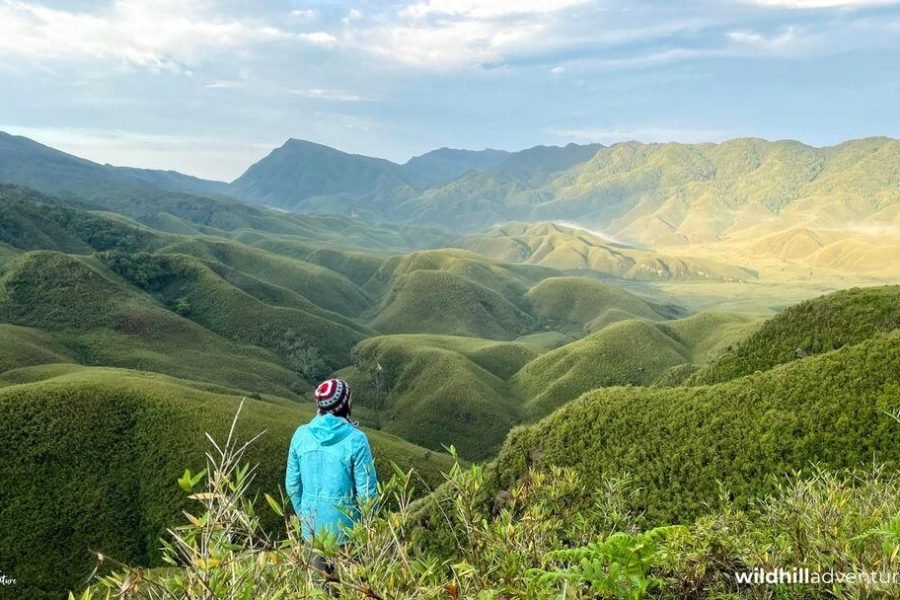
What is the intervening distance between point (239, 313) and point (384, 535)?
131 meters

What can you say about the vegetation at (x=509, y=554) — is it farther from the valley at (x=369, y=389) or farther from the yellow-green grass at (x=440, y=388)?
the yellow-green grass at (x=440, y=388)

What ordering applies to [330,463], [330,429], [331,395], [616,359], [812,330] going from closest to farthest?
[330,463]
[330,429]
[331,395]
[812,330]
[616,359]

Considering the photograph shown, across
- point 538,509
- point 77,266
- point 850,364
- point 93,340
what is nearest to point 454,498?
point 538,509

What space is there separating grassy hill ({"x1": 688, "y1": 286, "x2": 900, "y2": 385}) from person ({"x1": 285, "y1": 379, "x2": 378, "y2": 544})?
124 feet

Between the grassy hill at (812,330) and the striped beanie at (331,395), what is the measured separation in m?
37.7

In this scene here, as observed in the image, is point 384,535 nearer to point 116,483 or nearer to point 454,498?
point 454,498

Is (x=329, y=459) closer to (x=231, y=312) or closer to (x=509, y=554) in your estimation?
(x=509, y=554)

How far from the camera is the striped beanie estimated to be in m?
8.81

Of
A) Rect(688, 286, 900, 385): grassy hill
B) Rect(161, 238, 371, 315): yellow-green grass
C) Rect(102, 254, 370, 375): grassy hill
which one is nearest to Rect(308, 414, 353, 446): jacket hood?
Rect(688, 286, 900, 385): grassy hill

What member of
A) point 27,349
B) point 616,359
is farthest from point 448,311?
point 27,349

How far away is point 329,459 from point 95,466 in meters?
44.8

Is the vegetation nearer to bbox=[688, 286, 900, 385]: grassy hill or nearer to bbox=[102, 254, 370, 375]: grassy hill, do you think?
bbox=[688, 286, 900, 385]: grassy hill

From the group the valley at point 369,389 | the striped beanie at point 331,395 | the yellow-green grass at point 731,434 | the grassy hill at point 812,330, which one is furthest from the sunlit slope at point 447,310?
the striped beanie at point 331,395

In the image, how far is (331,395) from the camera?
8859 millimetres
